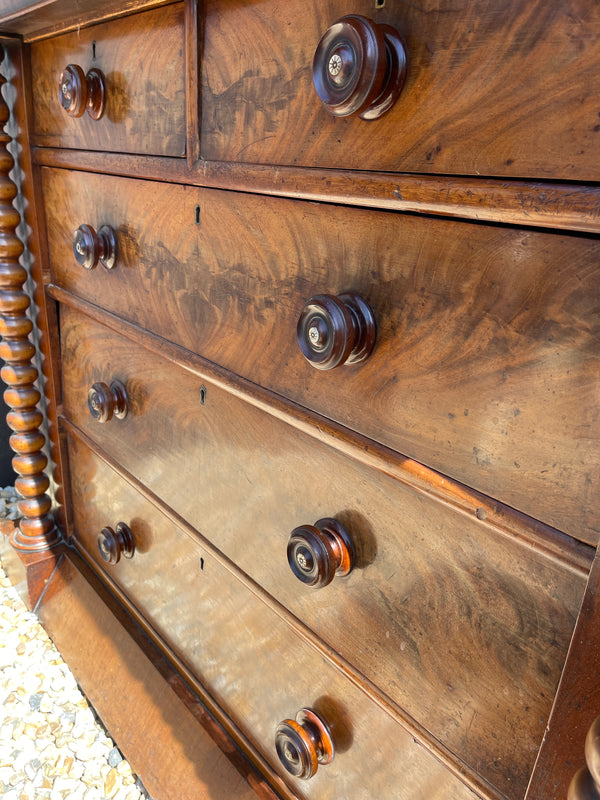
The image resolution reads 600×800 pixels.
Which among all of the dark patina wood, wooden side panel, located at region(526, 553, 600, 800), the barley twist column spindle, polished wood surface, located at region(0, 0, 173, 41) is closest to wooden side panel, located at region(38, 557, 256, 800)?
the dark patina wood

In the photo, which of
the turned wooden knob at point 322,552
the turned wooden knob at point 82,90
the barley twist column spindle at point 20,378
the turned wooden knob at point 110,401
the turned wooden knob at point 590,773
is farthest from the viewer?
the barley twist column spindle at point 20,378

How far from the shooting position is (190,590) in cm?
91

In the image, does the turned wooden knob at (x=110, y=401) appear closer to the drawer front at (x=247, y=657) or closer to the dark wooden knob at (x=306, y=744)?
the drawer front at (x=247, y=657)

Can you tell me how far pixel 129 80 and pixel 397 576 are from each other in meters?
0.67

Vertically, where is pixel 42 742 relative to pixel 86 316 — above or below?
below

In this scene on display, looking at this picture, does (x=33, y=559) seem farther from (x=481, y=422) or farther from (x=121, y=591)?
(x=481, y=422)

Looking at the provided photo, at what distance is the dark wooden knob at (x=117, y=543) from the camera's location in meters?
1.02

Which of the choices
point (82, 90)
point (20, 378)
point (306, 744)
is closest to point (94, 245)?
point (82, 90)

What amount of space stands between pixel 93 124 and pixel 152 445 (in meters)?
0.46

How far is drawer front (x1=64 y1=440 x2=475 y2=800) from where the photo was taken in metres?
0.63

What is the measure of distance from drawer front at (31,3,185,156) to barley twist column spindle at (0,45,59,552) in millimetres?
168

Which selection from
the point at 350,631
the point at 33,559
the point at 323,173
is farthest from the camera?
the point at 33,559

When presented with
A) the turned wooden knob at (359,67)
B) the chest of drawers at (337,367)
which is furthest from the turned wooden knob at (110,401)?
the turned wooden knob at (359,67)

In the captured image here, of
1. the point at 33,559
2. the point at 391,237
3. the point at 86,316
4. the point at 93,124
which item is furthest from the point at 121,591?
the point at 391,237
